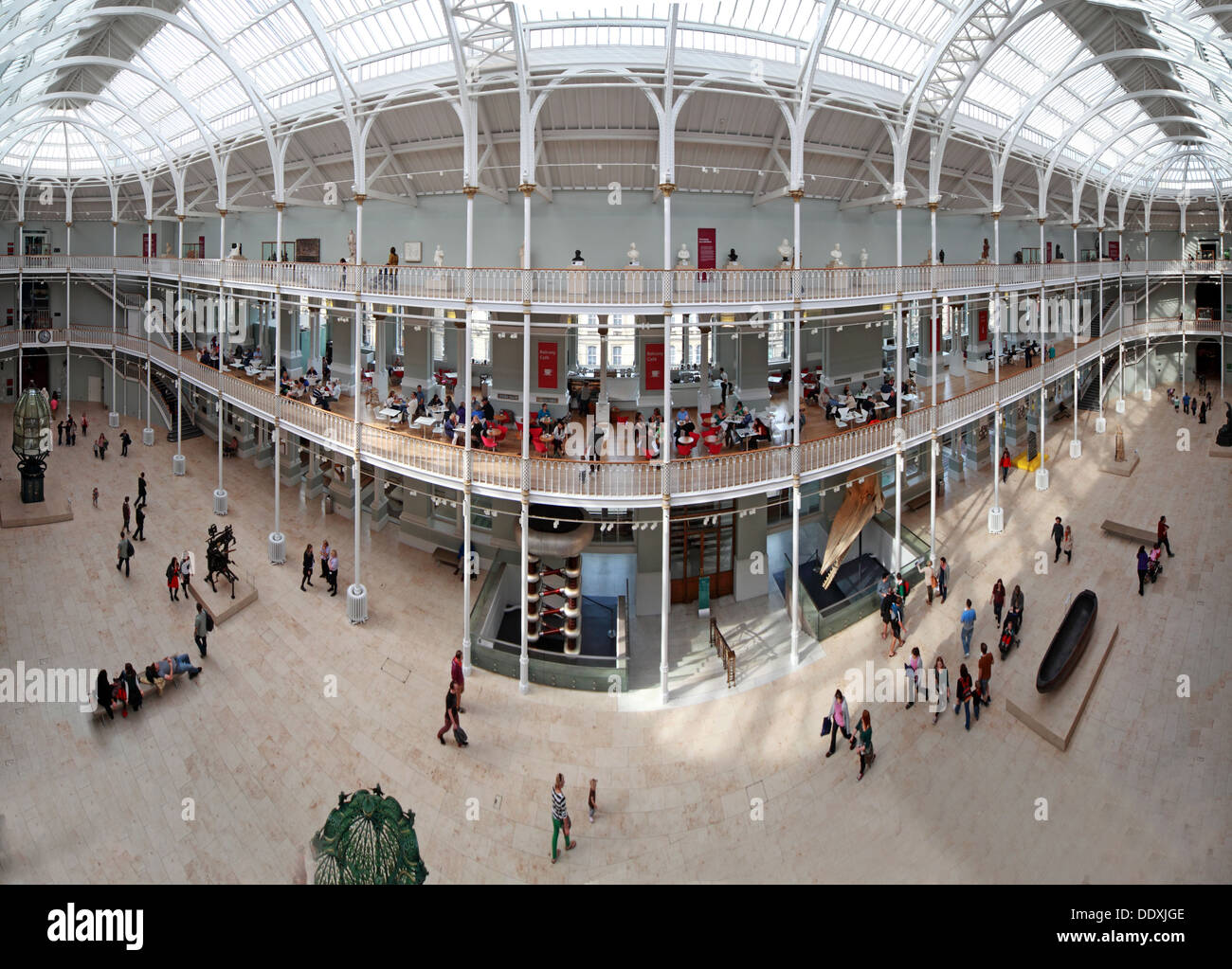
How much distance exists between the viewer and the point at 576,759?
12930mm

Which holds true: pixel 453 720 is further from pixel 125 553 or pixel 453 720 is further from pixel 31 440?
pixel 31 440

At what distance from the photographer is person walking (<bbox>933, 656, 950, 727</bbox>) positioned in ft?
45.1

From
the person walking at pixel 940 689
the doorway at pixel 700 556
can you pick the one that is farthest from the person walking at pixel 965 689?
the doorway at pixel 700 556

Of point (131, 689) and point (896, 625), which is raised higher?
point (896, 625)

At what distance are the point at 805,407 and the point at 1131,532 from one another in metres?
10.4

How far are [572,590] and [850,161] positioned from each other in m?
16.8

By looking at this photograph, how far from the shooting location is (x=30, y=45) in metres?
14.4

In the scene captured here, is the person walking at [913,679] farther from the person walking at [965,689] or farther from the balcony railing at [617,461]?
the balcony railing at [617,461]

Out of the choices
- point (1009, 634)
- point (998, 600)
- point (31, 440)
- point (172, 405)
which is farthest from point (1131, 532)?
point (172, 405)

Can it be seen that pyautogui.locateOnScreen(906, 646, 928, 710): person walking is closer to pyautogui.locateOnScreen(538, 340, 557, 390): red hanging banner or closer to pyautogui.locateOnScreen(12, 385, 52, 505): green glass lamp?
pyautogui.locateOnScreen(538, 340, 557, 390): red hanging banner

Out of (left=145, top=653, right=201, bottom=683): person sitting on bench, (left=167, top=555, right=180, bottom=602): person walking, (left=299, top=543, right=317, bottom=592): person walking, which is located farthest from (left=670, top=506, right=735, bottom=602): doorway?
(left=167, top=555, right=180, bottom=602): person walking

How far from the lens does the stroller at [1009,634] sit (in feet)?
51.9
